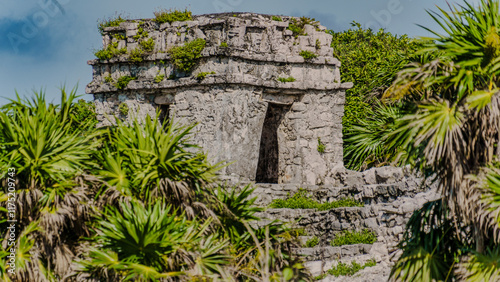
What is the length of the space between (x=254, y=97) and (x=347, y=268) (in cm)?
374

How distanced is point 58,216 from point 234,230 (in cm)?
183

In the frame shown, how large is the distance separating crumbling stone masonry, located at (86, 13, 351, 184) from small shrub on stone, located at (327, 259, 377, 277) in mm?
2660

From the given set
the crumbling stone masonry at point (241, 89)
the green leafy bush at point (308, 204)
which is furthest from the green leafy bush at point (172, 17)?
the green leafy bush at point (308, 204)

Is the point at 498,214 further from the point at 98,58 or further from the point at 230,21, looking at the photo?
the point at 98,58

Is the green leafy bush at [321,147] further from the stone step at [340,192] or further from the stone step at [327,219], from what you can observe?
the stone step at [327,219]

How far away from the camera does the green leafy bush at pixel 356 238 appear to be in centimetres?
1052

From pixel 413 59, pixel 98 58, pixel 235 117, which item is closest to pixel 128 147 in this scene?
pixel 235 117

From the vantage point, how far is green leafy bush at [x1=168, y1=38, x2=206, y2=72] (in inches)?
474

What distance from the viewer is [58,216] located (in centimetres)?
705

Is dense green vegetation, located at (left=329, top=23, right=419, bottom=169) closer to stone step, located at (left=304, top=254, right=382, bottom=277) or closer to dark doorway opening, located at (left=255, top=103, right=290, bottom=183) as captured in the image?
dark doorway opening, located at (left=255, top=103, right=290, bottom=183)

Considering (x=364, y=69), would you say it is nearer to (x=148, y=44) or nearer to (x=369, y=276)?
(x=148, y=44)

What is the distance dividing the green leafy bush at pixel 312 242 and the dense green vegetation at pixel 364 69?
131 inches

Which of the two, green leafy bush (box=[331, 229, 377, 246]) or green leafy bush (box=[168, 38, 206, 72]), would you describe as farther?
green leafy bush (box=[168, 38, 206, 72])

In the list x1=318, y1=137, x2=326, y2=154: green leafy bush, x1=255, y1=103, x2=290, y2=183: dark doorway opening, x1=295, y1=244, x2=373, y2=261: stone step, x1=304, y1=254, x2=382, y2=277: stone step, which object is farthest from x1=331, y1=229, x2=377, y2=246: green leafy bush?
x1=255, y1=103, x2=290, y2=183: dark doorway opening
